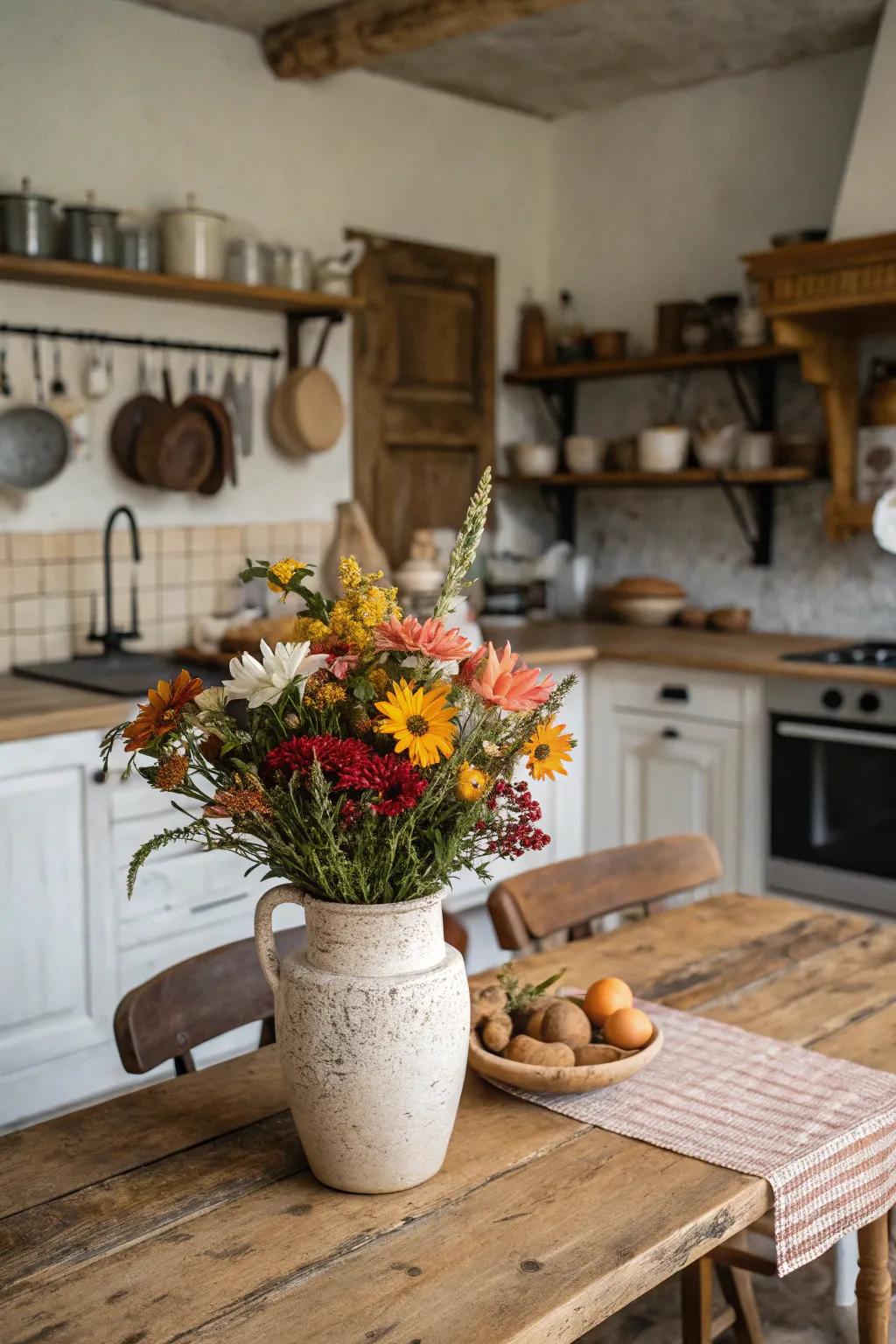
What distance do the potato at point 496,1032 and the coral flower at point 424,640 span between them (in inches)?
17.3

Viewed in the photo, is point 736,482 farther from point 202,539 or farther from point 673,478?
point 202,539

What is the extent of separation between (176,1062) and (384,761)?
660 millimetres

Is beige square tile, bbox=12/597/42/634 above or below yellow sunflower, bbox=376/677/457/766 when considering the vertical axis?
below

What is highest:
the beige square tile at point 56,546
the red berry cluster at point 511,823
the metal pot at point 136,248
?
the metal pot at point 136,248

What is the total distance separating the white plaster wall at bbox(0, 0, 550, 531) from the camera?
3.36m

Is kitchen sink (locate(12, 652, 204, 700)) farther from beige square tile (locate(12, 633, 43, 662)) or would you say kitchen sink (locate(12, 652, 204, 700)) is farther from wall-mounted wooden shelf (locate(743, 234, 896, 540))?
wall-mounted wooden shelf (locate(743, 234, 896, 540))

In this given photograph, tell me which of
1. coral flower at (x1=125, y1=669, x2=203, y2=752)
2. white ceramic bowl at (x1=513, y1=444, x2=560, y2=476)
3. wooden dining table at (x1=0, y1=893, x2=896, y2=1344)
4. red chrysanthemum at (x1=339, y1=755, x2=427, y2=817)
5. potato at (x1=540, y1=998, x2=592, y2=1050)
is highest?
white ceramic bowl at (x1=513, y1=444, x2=560, y2=476)

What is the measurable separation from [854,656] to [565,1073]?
234cm

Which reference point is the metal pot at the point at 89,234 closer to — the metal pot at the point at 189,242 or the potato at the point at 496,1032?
the metal pot at the point at 189,242

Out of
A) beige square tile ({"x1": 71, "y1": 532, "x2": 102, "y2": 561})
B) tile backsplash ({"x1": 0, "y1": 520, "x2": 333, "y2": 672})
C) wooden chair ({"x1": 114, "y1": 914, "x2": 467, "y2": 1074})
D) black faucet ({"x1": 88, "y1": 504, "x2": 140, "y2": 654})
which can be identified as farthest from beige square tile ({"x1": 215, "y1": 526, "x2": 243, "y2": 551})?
wooden chair ({"x1": 114, "y1": 914, "x2": 467, "y2": 1074})

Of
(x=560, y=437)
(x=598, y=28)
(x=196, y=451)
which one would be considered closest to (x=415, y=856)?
(x=196, y=451)

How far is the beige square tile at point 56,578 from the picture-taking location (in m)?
3.43

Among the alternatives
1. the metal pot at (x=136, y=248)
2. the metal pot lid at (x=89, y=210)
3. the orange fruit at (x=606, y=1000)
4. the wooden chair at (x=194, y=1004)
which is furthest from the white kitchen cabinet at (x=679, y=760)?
the orange fruit at (x=606, y=1000)

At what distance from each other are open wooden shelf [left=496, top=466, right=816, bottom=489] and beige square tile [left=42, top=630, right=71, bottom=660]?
1655 mm
